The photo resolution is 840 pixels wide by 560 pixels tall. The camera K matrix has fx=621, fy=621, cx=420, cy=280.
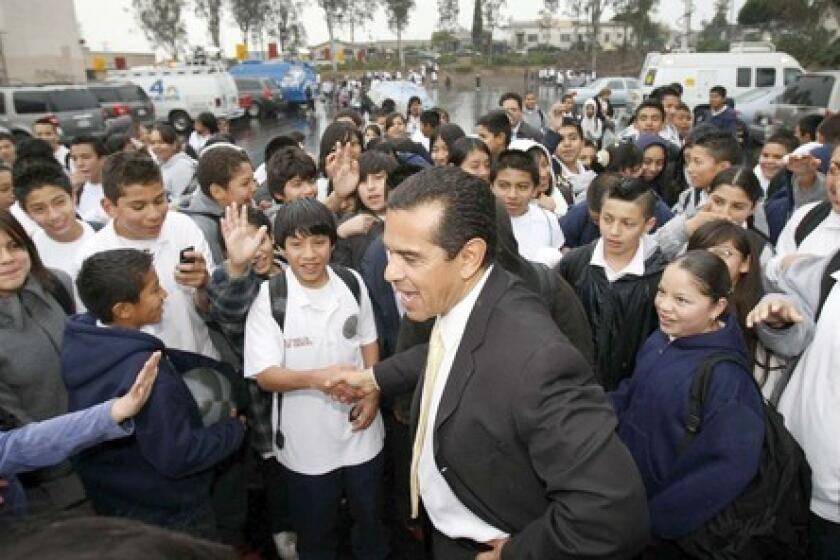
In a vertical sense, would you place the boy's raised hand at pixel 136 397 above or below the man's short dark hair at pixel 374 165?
below

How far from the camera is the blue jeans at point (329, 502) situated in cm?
287

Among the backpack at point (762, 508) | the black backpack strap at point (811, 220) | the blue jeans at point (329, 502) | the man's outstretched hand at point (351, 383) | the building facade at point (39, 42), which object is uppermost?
the building facade at point (39, 42)

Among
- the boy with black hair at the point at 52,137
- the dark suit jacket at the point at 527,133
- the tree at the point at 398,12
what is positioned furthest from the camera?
the tree at the point at 398,12

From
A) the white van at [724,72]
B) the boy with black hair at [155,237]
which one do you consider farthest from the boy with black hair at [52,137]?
the white van at [724,72]

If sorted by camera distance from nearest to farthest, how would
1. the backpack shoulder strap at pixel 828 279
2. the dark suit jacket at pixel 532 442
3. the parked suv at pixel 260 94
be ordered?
the dark suit jacket at pixel 532 442 < the backpack shoulder strap at pixel 828 279 < the parked suv at pixel 260 94

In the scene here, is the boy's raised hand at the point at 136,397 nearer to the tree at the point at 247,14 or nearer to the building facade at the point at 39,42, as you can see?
the building facade at the point at 39,42

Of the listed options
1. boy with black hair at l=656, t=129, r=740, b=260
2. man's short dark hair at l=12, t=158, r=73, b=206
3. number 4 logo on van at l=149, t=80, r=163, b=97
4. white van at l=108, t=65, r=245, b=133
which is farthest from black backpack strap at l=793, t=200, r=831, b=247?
number 4 logo on van at l=149, t=80, r=163, b=97

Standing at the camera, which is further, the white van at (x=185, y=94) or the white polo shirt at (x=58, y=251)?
the white van at (x=185, y=94)

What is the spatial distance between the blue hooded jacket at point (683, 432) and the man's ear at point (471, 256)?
1.01 meters

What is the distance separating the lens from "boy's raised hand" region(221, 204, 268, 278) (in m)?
2.68

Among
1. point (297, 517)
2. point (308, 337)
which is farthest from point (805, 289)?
point (297, 517)

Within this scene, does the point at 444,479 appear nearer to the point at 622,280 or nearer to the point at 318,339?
the point at 318,339

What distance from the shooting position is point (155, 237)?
3184mm

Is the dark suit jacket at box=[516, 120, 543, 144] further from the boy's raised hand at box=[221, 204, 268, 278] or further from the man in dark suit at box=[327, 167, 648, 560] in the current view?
Answer: the man in dark suit at box=[327, 167, 648, 560]
